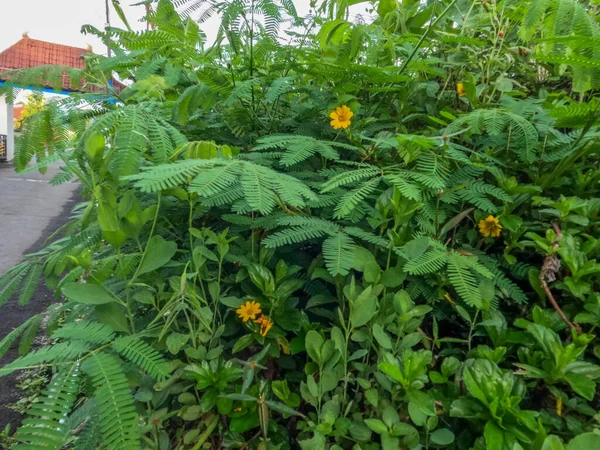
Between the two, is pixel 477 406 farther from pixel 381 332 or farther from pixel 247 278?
pixel 247 278

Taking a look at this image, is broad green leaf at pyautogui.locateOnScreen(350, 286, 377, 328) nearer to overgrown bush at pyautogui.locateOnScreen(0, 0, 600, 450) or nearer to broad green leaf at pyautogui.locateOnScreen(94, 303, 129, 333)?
overgrown bush at pyautogui.locateOnScreen(0, 0, 600, 450)

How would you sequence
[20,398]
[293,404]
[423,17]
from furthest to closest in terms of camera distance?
[20,398]
[423,17]
[293,404]

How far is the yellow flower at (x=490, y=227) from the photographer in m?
0.99

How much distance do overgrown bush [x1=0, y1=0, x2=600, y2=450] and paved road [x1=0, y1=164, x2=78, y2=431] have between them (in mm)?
636

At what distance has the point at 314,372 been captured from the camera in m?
0.84

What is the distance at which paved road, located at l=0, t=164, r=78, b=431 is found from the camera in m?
2.06

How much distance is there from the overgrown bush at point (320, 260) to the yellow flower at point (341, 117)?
0.01m

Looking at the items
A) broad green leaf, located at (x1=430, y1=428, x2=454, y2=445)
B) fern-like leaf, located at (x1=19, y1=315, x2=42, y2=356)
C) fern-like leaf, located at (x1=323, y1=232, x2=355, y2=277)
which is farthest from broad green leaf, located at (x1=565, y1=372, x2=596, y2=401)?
fern-like leaf, located at (x1=19, y1=315, x2=42, y2=356)

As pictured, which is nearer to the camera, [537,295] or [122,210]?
[122,210]

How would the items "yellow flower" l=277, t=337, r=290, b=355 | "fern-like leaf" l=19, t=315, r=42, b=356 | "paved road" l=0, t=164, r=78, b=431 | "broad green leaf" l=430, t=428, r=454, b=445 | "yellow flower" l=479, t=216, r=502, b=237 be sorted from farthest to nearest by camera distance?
"paved road" l=0, t=164, r=78, b=431
"fern-like leaf" l=19, t=315, r=42, b=356
"yellow flower" l=479, t=216, r=502, b=237
"yellow flower" l=277, t=337, r=290, b=355
"broad green leaf" l=430, t=428, r=454, b=445

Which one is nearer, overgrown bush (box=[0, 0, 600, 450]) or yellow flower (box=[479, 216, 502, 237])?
overgrown bush (box=[0, 0, 600, 450])

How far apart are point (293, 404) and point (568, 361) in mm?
528

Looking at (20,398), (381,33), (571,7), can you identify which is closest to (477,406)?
(571,7)

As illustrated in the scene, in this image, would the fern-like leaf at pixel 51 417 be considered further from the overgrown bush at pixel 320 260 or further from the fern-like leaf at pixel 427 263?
the fern-like leaf at pixel 427 263
